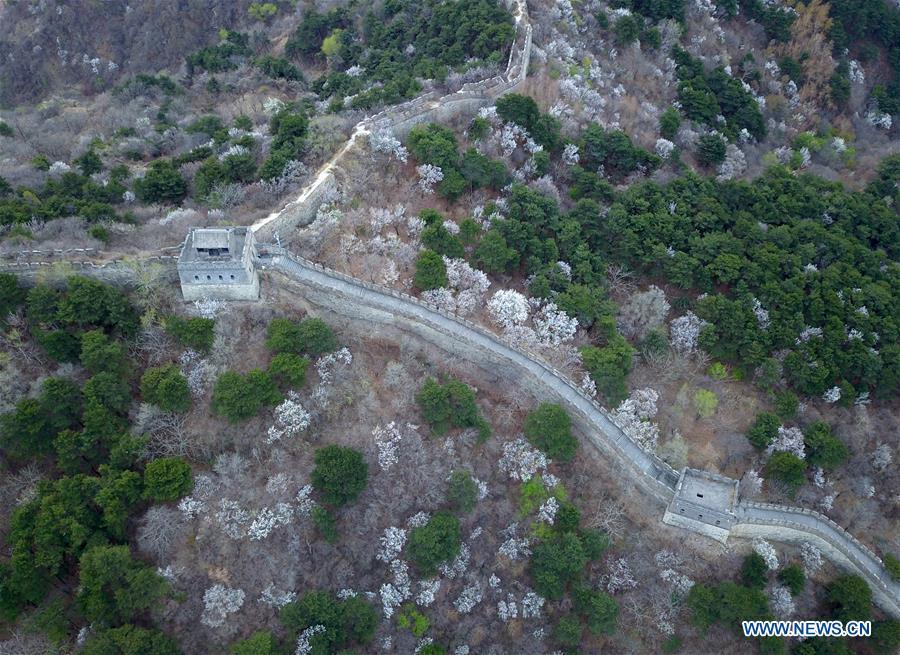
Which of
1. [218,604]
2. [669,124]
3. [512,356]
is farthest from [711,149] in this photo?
[218,604]

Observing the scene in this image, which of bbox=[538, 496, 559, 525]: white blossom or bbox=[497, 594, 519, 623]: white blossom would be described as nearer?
bbox=[497, 594, 519, 623]: white blossom

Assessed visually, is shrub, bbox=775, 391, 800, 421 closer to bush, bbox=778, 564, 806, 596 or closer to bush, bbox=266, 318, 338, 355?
bush, bbox=778, 564, 806, 596

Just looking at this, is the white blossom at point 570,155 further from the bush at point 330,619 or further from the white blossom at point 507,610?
the bush at point 330,619

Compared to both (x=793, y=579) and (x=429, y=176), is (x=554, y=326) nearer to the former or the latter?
(x=429, y=176)

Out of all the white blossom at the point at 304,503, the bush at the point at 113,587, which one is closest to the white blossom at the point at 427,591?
the white blossom at the point at 304,503

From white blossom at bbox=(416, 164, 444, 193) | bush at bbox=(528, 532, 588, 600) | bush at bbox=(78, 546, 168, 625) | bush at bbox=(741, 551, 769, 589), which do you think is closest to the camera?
bush at bbox=(78, 546, 168, 625)

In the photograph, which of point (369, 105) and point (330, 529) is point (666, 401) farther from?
point (369, 105)

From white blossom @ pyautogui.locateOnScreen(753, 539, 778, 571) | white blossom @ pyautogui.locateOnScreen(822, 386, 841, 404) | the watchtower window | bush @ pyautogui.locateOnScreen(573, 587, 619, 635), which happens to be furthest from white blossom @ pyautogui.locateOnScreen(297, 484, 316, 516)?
white blossom @ pyautogui.locateOnScreen(822, 386, 841, 404)
